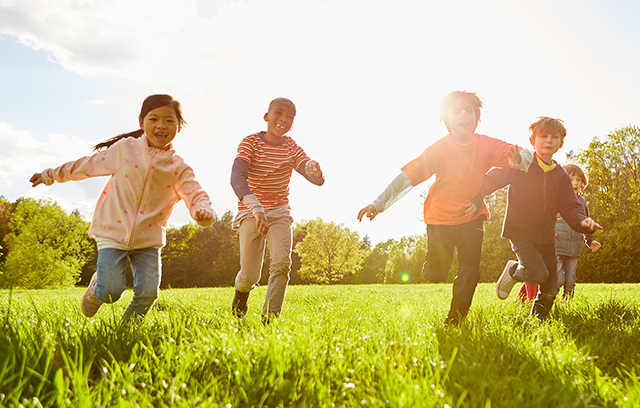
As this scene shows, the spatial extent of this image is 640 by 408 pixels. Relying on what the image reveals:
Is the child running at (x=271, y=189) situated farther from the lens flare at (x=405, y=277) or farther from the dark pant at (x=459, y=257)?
the lens flare at (x=405, y=277)

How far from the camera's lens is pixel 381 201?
417 cm

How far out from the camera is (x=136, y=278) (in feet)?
11.8

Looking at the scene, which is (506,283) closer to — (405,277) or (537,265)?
(537,265)

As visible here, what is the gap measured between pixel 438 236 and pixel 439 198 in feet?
1.35

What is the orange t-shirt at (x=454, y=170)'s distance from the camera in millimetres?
4246

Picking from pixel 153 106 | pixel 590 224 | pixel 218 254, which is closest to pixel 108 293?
pixel 153 106

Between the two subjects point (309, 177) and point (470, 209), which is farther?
point (309, 177)

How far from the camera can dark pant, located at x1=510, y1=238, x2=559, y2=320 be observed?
441 cm

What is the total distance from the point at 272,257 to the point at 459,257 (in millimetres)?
2004

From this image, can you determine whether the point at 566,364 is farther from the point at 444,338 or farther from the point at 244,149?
the point at 244,149

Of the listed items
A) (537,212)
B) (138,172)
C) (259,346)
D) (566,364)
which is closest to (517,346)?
(566,364)

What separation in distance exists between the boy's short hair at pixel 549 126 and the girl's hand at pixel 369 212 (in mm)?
2471

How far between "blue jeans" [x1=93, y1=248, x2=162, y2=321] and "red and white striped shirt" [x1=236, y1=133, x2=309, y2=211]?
121cm

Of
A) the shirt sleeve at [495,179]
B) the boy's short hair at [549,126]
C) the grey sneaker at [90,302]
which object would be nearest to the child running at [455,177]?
the shirt sleeve at [495,179]
